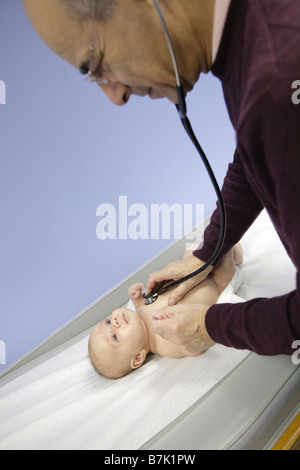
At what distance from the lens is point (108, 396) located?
4.25 feet

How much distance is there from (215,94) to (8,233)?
5.09ft

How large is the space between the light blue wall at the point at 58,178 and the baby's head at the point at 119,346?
513mm

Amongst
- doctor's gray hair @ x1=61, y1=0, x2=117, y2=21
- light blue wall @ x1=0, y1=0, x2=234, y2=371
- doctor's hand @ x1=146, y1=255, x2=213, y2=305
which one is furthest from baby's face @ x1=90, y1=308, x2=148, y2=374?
doctor's gray hair @ x1=61, y1=0, x2=117, y2=21

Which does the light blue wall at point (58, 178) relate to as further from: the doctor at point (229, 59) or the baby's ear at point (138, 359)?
the doctor at point (229, 59)

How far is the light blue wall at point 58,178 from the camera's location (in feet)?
5.57

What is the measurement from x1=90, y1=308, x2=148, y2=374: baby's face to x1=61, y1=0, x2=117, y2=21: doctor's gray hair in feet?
3.44

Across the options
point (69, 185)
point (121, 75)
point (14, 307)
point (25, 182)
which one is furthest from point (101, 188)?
point (121, 75)

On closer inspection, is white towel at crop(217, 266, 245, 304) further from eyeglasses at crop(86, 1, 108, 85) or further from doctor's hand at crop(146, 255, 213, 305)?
eyeglasses at crop(86, 1, 108, 85)

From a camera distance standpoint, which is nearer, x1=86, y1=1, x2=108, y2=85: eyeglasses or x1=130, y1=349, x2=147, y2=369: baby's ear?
x1=86, y1=1, x2=108, y2=85: eyeglasses

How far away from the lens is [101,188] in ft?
6.46

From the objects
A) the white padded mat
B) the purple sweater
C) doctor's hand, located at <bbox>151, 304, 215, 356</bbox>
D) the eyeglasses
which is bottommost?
the white padded mat

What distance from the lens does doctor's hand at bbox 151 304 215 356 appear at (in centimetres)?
103

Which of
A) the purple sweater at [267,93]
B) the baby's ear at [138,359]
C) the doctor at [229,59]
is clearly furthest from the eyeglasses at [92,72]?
the baby's ear at [138,359]

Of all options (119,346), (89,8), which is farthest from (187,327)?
(89,8)
